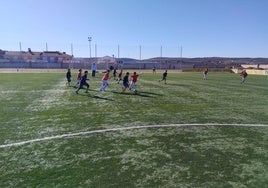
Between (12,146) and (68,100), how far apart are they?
29.3 feet

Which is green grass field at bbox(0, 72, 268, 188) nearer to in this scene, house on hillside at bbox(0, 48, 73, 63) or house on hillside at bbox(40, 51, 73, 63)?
house on hillside at bbox(40, 51, 73, 63)

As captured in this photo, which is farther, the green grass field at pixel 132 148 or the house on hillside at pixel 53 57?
the house on hillside at pixel 53 57

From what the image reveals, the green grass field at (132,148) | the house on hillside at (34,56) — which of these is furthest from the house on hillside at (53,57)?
the green grass field at (132,148)

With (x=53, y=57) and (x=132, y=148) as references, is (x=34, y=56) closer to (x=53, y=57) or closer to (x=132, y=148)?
(x=53, y=57)

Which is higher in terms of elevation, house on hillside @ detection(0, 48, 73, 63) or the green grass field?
house on hillside @ detection(0, 48, 73, 63)

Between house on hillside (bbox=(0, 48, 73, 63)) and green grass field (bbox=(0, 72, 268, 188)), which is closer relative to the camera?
green grass field (bbox=(0, 72, 268, 188))

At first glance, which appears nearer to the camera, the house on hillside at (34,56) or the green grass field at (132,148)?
the green grass field at (132,148)

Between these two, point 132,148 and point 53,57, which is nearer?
point 132,148

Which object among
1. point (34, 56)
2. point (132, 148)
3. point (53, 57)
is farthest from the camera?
point (53, 57)

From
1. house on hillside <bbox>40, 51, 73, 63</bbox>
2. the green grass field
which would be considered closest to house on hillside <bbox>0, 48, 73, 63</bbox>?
house on hillside <bbox>40, 51, 73, 63</bbox>

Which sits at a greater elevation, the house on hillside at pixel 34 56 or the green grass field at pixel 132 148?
the house on hillside at pixel 34 56

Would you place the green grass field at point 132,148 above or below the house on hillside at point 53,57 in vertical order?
below

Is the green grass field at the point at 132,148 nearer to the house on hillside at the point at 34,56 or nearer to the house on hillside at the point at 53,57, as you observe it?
the house on hillside at the point at 53,57

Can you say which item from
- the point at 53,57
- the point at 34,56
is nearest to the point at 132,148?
the point at 53,57
